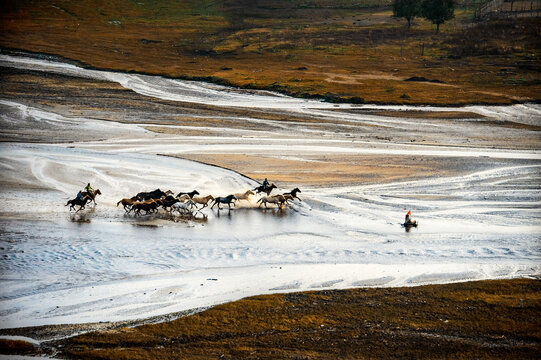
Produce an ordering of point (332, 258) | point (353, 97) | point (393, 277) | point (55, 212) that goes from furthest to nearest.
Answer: point (353, 97) < point (55, 212) < point (332, 258) < point (393, 277)

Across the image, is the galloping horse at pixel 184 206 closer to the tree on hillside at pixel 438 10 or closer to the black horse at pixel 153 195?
the black horse at pixel 153 195

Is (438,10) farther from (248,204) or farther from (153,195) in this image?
(153,195)

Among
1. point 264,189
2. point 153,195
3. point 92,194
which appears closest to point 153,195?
point 153,195

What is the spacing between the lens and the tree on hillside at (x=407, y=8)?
125 meters

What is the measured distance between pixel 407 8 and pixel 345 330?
11866 cm

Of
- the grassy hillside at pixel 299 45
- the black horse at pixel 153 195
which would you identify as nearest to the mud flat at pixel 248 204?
the black horse at pixel 153 195

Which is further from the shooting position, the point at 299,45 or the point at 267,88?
the point at 299,45

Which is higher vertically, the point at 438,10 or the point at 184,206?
the point at 438,10

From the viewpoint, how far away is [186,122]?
176 ft

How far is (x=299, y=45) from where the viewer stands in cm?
11031

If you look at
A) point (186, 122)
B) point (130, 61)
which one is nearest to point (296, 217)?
point (186, 122)

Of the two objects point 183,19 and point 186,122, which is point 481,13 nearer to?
point 183,19

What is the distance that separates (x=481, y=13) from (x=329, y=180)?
11449 centimetres

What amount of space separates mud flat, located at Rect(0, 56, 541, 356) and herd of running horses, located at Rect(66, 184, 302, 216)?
0.54 metres
